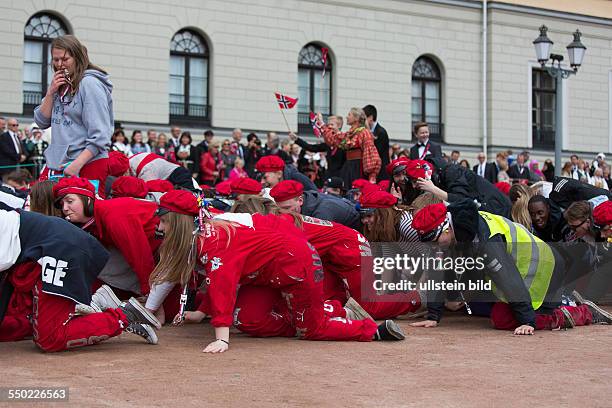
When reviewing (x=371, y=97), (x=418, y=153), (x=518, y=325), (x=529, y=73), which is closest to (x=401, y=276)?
(x=518, y=325)

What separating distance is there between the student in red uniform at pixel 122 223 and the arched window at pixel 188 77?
17405mm

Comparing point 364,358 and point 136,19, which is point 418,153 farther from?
point 136,19

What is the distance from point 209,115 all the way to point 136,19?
10.1 feet

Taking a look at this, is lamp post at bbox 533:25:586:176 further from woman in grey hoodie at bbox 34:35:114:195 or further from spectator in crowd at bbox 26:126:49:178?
woman in grey hoodie at bbox 34:35:114:195

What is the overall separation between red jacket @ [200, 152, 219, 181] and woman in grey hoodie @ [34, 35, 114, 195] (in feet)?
34.6

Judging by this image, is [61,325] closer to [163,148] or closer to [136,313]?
[136,313]

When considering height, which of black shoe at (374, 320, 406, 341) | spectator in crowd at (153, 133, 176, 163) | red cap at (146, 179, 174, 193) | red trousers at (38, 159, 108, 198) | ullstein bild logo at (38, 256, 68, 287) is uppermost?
spectator in crowd at (153, 133, 176, 163)

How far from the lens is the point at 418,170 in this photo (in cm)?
920

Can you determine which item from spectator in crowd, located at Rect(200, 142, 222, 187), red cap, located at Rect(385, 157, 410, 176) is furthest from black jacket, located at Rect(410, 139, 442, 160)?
spectator in crowd, located at Rect(200, 142, 222, 187)

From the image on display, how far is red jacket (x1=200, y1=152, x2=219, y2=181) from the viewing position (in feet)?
59.5

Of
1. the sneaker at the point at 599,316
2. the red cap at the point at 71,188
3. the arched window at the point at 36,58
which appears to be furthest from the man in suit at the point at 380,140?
the arched window at the point at 36,58

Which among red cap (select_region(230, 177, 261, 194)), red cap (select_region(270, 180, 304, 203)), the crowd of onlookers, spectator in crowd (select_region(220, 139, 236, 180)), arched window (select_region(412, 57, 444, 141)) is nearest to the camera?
red cap (select_region(270, 180, 304, 203))

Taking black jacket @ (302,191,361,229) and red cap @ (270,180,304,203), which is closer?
red cap @ (270,180,304,203)

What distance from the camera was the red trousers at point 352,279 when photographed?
7570 mm
